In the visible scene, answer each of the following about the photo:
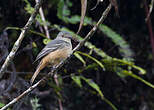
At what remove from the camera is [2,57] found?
325 cm

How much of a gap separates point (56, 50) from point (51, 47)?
19 centimetres

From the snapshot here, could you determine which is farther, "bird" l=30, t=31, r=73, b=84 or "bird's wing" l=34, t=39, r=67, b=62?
"bird" l=30, t=31, r=73, b=84

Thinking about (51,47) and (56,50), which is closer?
(51,47)

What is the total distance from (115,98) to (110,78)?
497mm

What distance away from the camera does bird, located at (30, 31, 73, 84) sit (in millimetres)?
4250

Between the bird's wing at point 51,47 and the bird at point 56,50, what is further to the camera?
the bird at point 56,50

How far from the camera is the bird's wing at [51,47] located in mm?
4096

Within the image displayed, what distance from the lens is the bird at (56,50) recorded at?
4.25 m

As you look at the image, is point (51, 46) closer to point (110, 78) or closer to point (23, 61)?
point (23, 61)

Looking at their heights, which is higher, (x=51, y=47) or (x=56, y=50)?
(x=51, y=47)

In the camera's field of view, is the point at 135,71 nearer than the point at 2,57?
No

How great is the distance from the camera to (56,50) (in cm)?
448

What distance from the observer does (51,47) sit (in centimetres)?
430

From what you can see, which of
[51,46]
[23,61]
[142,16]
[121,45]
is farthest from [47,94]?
[142,16]
